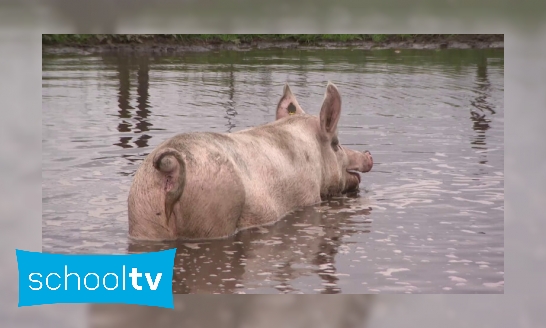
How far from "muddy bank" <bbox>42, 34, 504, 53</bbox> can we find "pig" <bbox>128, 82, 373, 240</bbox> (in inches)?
23.2

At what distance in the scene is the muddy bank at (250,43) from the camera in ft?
22.6

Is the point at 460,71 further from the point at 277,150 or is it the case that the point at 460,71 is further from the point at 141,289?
the point at 141,289

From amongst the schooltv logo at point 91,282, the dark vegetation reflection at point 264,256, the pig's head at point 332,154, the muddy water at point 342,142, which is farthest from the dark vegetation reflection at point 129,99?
the schooltv logo at point 91,282

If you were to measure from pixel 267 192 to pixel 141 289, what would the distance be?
7.85ft

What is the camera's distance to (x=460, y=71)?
12352 millimetres

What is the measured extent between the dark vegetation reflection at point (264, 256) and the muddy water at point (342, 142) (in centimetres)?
1

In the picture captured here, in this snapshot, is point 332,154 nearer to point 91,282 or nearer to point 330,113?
point 330,113

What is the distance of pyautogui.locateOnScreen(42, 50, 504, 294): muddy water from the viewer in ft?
21.6

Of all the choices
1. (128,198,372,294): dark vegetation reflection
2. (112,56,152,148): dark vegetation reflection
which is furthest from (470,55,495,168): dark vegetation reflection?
(112,56,152,148): dark vegetation reflection

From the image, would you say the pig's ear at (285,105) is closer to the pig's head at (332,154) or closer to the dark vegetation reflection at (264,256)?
the pig's head at (332,154)

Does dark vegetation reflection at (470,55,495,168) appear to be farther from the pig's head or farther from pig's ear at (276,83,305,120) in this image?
pig's ear at (276,83,305,120)

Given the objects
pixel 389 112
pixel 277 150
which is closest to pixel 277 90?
pixel 389 112

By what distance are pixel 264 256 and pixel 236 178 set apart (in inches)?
21.7

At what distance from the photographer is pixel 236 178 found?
22.6 ft
